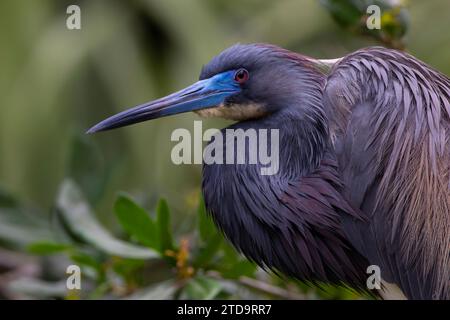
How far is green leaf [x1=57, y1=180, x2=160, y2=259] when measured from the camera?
2.95 metres

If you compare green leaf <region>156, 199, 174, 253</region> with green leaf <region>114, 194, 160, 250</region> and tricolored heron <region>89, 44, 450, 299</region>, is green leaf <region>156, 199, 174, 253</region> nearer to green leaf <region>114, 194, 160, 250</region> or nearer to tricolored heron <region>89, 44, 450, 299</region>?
green leaf <region>114, 194, 160, 250</region>

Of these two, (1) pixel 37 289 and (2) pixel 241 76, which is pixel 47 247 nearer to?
(1) pixel 37 289

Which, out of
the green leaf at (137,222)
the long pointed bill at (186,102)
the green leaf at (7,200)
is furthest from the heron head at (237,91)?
the green leaf at (7,200)

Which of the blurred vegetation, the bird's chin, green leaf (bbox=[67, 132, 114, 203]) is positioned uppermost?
the blurred vegetation

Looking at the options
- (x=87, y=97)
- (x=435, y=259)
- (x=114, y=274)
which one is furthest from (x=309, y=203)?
(x=87, y=97)

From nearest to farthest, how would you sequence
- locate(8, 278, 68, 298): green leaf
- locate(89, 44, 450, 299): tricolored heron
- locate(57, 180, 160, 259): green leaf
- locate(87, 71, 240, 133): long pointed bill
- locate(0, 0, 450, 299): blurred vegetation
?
1. locate(89, 44, 450, 299): tricolored heron
2. locate(87, 71, 240, 133): long pointed bill
3. locate(57, 180, 160, 259): green leaf
4. locate(8, 278, 68, 298): green leaf
5. locate(0, 0, 450, 299): blurred vegetation

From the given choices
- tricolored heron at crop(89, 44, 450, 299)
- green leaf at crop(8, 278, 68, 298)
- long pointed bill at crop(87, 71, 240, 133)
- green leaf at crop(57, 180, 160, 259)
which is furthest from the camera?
green leaf at crop(8, 278, 68, 298)

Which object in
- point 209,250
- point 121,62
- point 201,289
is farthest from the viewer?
point 121,62

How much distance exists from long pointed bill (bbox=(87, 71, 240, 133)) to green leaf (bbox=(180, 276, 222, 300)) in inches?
20.3

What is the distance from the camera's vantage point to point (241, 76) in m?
2.75

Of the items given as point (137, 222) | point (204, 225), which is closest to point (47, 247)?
point (137, 222)

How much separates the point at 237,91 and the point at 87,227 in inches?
28.2

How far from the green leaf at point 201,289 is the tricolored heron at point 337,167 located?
0.14 m

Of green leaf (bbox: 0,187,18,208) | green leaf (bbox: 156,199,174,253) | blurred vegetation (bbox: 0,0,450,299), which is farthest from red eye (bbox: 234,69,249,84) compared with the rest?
blurred vegetation (bbox: 0,0,450,299)
